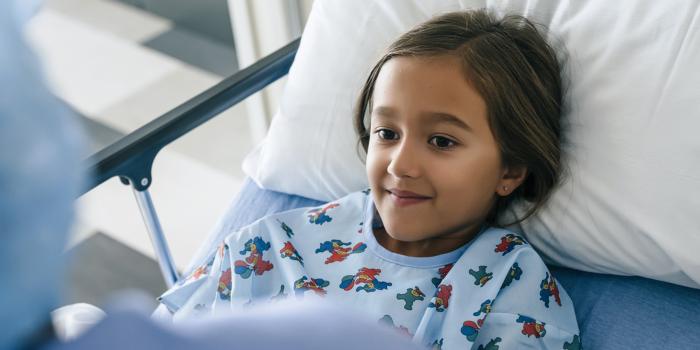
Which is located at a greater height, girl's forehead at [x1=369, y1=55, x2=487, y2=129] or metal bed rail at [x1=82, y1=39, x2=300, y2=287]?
girl's forehead at [x1=369, y1=55, x2=487, y2=129]

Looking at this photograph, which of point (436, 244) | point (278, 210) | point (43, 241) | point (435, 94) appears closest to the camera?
point (43, 241)

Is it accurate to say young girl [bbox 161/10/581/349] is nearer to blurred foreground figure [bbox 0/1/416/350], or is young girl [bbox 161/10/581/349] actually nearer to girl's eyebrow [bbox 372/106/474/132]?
girl's eyebrow [bbox 372/106/474/132]

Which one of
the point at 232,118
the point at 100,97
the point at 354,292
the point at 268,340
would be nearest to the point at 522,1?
the point at 354,292

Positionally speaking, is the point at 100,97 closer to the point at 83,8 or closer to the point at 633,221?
the point at 83,8

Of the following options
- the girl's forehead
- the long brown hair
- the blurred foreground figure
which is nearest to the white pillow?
the long brown hair

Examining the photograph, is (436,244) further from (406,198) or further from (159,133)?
(159,133)

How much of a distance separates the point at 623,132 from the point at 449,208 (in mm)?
248

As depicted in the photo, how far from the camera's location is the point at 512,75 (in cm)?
117

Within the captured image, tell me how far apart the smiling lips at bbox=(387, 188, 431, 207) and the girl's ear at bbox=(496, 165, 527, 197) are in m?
0.12

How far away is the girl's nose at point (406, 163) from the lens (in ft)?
3.75

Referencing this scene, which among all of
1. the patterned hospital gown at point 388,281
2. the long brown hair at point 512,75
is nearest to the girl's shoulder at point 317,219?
the patterned hospital gown at point 388,281

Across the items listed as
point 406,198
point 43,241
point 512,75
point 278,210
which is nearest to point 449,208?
point 406,198

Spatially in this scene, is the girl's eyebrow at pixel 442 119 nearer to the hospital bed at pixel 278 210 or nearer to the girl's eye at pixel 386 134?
the girl's eye at pixel 386 134

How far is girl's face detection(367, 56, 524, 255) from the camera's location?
1.14 metres
